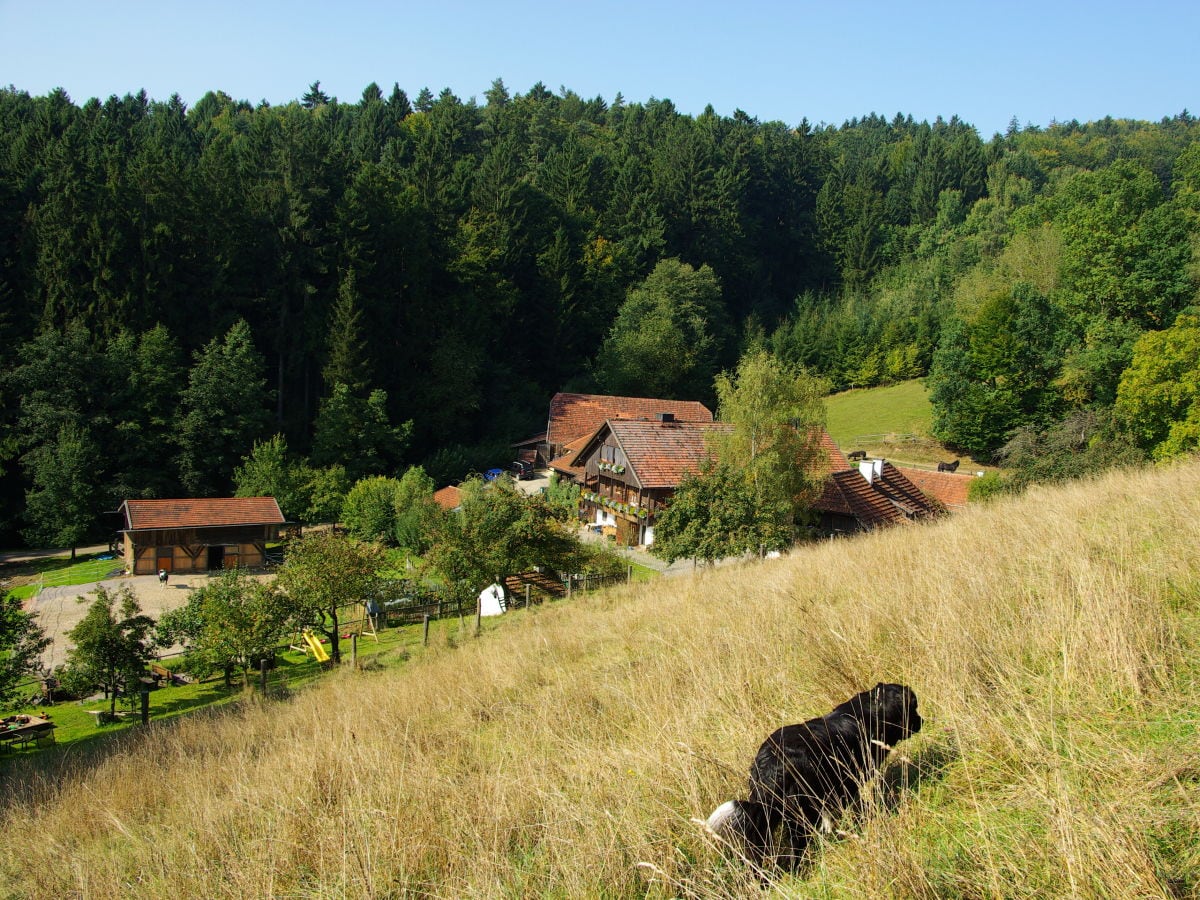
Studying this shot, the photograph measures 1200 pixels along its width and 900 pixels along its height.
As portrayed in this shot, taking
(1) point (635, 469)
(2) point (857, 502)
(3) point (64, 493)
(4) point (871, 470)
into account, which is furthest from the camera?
(3) point (64, 493)

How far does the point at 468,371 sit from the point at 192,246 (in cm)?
1755

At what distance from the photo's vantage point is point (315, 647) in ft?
69.7

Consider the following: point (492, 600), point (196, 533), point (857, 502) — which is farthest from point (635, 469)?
point (196, 533)

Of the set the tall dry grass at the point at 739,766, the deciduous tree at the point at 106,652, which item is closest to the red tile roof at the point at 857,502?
the tall dry grass at the point at 739,766

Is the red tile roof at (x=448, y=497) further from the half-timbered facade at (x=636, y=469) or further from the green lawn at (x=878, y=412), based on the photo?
the green lawn at (x=878, y=412)

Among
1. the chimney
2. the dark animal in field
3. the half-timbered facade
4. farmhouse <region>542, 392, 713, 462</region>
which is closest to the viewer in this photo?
the dark animal in field

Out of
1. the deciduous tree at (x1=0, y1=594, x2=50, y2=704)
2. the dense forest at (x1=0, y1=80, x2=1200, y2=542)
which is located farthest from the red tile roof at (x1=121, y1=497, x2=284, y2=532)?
the deciduous tree at (x1=0, y1=594, x2=50, y2=704)

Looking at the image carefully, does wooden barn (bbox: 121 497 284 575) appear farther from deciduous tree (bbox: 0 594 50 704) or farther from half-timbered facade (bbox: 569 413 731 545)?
deciduous tree (bbox: 0 594 50 704)

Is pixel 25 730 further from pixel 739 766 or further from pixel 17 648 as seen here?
pixel 739 766

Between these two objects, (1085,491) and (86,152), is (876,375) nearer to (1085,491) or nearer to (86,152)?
(1085,491)

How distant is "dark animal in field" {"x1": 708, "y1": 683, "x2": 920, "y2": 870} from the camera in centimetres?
336

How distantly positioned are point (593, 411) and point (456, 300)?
13564mm

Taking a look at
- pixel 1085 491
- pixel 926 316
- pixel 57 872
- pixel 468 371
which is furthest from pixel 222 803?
pixel 926 316

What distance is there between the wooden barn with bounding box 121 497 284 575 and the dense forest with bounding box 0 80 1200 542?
452 cm
